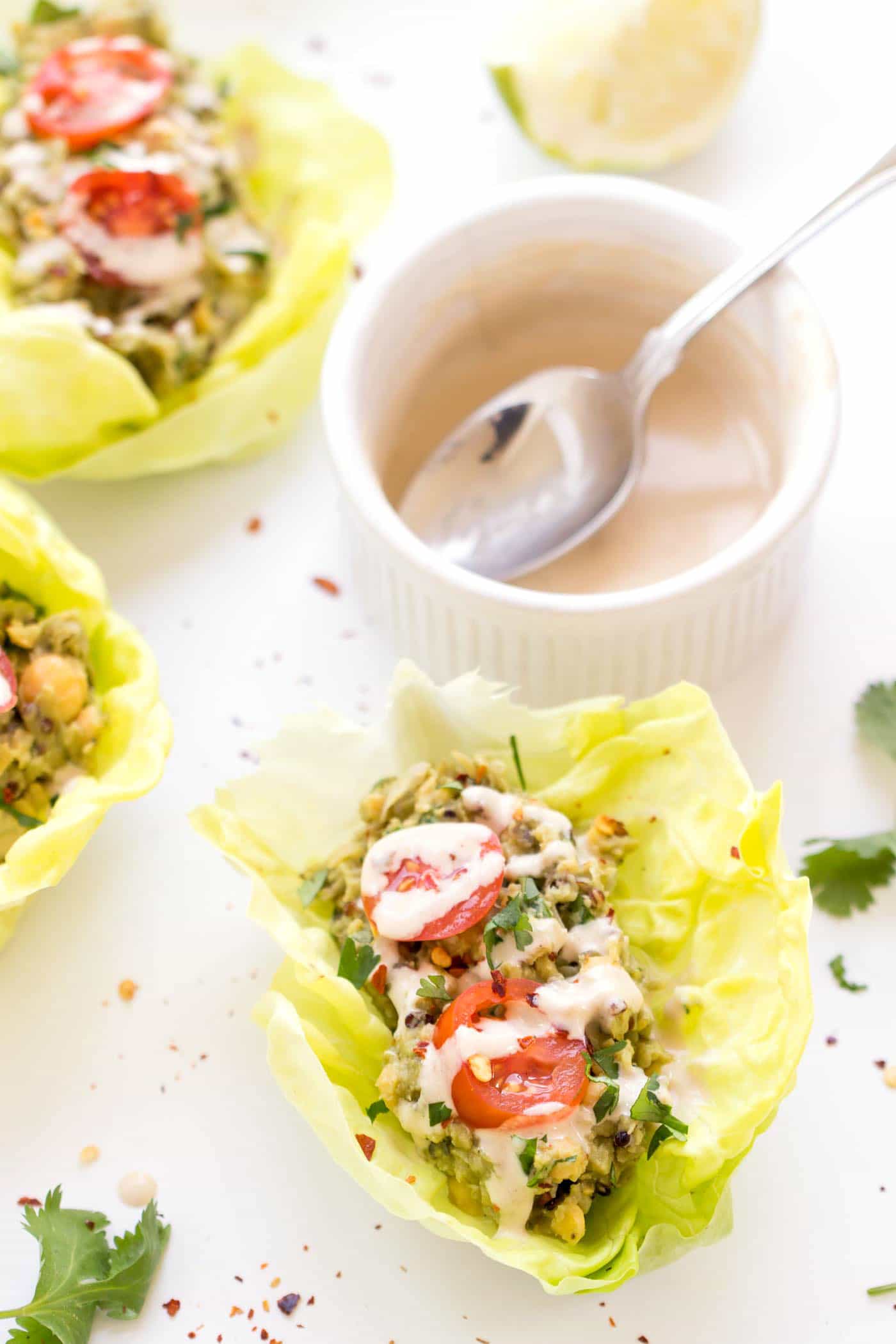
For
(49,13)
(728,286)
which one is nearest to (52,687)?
(728,286)

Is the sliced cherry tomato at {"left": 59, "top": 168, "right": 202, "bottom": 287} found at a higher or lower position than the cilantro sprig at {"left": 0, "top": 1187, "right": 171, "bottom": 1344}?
higher

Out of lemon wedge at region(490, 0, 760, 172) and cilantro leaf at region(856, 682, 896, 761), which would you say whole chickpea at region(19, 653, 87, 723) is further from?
lemon wedge at region(490, 0, 760, 172)

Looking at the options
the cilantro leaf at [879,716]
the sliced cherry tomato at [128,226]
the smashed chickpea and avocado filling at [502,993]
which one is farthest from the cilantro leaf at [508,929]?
the sliced cherry tomato at [128,226]

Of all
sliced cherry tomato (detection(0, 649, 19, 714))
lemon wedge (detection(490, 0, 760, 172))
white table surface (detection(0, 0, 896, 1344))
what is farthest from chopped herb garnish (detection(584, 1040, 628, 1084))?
lemon wedge (detection(490, 0, 760, 172))

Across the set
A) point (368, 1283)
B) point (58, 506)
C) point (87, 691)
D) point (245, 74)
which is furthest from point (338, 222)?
point (368, 1283)

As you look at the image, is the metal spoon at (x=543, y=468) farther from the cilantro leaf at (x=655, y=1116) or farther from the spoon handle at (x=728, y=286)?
the cilantro leaf at (x=655, y=1116)

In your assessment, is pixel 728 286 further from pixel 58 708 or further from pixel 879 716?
pixel 58 708
